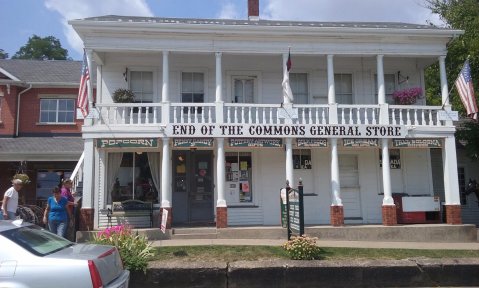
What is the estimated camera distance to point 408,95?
51.7 feet

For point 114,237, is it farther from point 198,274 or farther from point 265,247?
point 265,247

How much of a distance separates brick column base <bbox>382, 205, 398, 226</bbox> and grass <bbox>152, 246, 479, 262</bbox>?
299 cm

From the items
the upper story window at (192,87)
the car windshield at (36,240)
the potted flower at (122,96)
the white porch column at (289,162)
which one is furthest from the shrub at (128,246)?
the upper story window at (192,87)

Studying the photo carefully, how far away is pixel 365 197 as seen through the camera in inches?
631

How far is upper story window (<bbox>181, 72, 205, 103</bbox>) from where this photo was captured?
52.3 feet

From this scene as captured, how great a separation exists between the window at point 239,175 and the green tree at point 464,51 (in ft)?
Answer: 26.8

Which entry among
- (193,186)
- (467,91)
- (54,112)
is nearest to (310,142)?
(193,186)

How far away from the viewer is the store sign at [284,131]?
1402 centimetres

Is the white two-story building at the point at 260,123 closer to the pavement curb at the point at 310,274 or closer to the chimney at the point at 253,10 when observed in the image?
the chimney at the point at 253,10

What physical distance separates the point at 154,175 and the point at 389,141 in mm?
7875

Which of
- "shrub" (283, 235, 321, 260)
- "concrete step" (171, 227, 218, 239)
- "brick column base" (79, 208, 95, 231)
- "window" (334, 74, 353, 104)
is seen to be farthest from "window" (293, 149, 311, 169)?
"brick column base" (79, 208, 95, 231)

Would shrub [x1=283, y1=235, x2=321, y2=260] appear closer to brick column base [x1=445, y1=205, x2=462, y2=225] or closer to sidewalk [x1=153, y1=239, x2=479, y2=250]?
sidewalk [x1=153, y1=239, x2=479, y2=250]

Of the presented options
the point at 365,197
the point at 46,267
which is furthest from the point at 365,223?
the point at 46,267

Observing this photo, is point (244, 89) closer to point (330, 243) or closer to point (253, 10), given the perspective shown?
point (253, 10)
